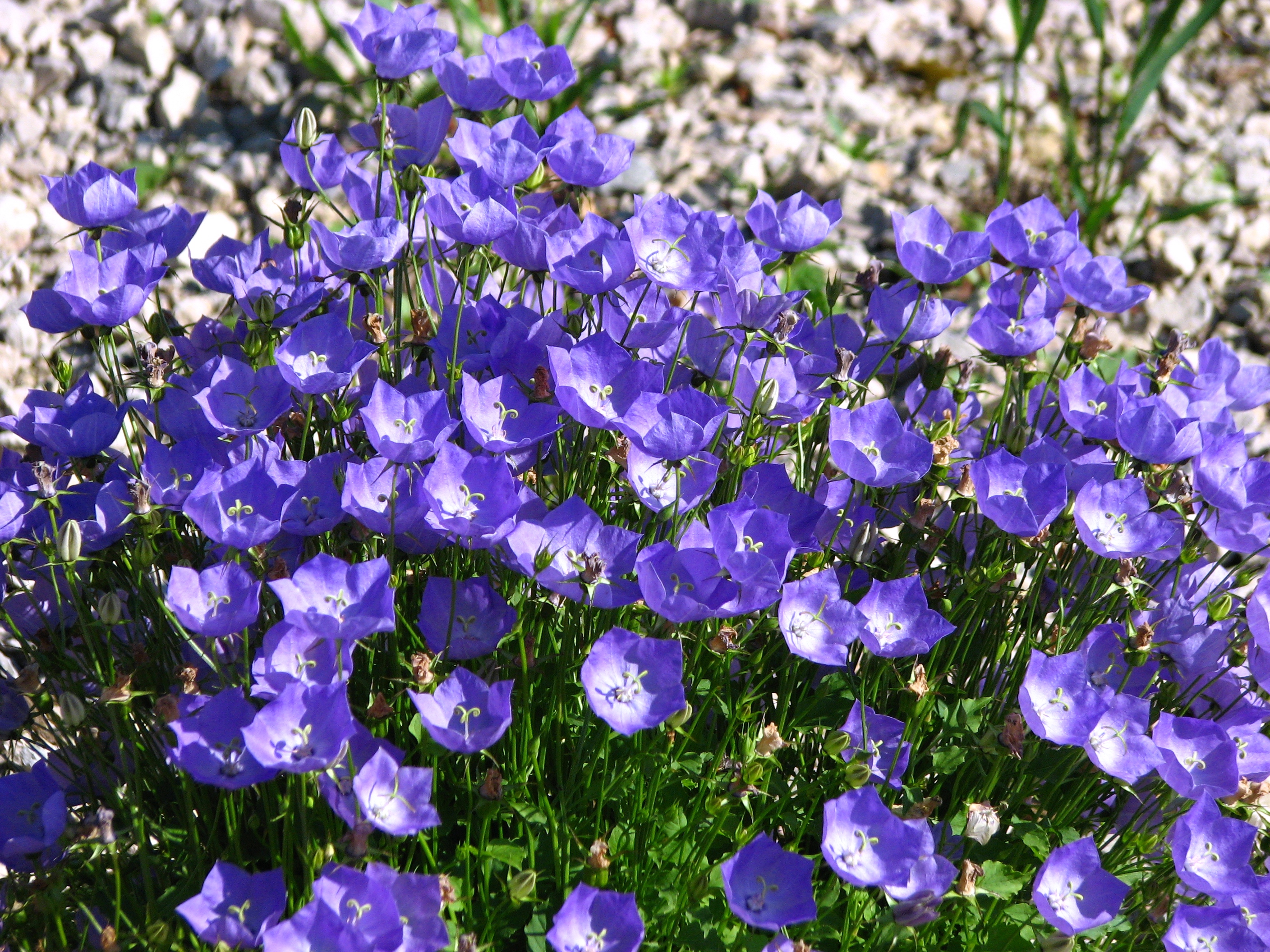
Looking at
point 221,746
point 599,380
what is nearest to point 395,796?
point 221,746

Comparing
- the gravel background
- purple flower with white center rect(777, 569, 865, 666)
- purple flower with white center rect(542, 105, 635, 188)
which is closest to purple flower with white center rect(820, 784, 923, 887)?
purple flower with white center rect(777, 569, 865, 666)

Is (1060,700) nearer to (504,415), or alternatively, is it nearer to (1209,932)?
(1209,932)

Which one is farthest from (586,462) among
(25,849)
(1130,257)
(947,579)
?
(1130,257)

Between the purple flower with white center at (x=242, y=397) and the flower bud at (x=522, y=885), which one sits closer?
the flower bud at (x=522, y=885)

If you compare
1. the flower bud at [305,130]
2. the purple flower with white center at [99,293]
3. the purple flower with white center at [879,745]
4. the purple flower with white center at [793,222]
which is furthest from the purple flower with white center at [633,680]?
the flower bud at [305,130]

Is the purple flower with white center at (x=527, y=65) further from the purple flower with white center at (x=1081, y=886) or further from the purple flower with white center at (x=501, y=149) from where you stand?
the purple flower with white center at (x=1081, y=886)

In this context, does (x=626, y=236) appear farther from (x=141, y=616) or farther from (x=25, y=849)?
(x=25, y=849)

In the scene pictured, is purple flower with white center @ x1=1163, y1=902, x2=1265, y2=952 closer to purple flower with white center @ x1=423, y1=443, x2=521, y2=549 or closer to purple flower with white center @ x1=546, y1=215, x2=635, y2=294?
purple flower with white center @ x1=423, y1=443, x2=521, y2=549
